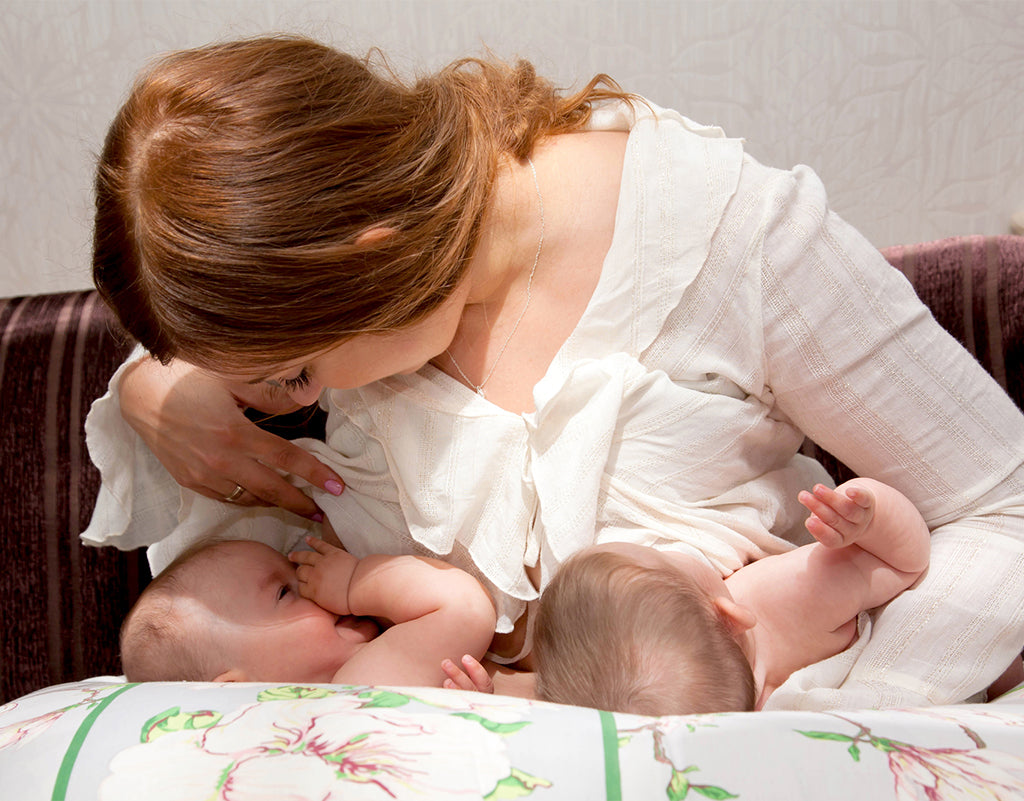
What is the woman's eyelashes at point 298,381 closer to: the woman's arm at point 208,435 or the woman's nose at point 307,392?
the woman's nose at point 307,392

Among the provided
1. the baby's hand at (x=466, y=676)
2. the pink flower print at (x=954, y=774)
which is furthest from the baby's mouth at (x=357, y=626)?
the pink flower print at (x=954, y=774)

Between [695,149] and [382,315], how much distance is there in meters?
0.41

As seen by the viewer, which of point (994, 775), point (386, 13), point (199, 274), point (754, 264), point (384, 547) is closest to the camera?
point (994, 775)

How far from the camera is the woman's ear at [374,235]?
87 centimetres

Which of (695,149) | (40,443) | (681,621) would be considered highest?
(695,149)

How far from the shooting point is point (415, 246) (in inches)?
35.5

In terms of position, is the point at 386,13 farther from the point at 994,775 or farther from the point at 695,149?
the point at 994,775

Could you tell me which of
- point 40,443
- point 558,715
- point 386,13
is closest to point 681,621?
point 558,715

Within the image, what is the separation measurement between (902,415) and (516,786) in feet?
2.01

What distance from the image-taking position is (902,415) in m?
1.01

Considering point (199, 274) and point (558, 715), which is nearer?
point (558, 715)

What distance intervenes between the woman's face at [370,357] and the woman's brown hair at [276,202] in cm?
3

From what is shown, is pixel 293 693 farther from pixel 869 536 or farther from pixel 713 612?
pixel 869 536

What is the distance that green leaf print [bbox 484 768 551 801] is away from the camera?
2.10 feet
